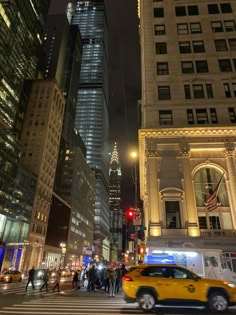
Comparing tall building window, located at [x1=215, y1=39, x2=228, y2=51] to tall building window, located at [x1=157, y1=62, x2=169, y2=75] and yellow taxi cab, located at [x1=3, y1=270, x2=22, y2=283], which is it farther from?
yellow taxi cab, located at [x1=3, y1=270, x2=22, y2=283]

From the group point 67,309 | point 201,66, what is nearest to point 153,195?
point 67,309

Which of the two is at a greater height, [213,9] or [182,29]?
[213,9]

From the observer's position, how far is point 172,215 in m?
28.5

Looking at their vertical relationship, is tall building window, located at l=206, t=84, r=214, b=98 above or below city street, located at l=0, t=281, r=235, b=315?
above

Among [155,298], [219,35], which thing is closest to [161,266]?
[155,298]

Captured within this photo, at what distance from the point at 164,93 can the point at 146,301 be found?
30.4 m

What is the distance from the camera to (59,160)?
346 ft

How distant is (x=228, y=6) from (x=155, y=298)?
4677 centimetres

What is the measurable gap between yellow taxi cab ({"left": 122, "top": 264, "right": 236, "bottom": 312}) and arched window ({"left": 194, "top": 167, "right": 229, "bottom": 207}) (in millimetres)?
19794

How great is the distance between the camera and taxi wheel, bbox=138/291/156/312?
400 inches

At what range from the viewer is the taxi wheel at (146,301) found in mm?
10148

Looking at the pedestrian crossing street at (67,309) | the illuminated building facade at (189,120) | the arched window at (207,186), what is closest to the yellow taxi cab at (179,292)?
the pedestrian crossing street at (67,309)

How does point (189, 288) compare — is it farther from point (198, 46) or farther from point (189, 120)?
point (198, 46)

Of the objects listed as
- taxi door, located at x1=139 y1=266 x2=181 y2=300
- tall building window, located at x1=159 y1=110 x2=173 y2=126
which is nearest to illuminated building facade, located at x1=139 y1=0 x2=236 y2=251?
tall building window, located at x1=159 y1=110 x2=173 y2=126
